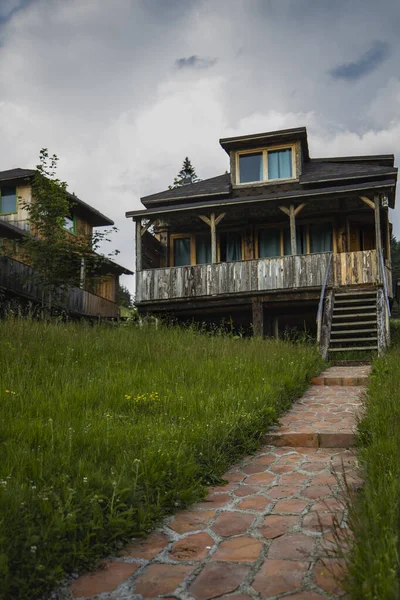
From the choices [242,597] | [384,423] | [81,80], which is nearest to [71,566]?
[242,597]

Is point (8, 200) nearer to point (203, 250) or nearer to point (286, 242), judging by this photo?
point (203, 250)

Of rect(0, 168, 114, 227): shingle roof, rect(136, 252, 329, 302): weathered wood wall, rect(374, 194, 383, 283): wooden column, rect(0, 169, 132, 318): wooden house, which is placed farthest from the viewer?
rect(0, 168, 114, 227): shingle roof

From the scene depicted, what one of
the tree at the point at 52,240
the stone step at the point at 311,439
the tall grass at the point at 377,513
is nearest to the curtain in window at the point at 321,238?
the tree at the point at 52,240

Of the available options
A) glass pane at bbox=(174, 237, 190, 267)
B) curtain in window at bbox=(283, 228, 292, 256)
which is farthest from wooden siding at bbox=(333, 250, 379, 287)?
glass pane at bbox=(174, 237, 190, 267)

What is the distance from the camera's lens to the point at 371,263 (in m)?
14.5

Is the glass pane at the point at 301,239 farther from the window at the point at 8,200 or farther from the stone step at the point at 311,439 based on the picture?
the window at the point at 8,200

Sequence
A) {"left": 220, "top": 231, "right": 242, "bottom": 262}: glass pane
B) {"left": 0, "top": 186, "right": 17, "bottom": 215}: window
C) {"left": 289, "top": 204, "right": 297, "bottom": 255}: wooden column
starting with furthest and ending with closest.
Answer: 1. {"left": 0, "top": 186, "right": 17, "bottom": 215}: window
2. {"left": 220, "top": 231, "right": 242, "bottom": 262}: glass pane
3. {"left": 289, "top": 204, "right": 297, "bottom": 255}: wooden column

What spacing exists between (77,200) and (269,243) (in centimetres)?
1059

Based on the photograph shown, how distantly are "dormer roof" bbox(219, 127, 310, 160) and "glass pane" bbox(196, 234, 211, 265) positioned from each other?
3.23 meters

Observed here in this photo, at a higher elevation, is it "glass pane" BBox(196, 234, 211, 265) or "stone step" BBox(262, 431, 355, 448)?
"glass pane" BBox(196, 234, 211, 265)

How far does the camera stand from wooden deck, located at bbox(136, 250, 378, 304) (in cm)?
1471

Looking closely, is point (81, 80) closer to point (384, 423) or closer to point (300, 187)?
point (384, 423)

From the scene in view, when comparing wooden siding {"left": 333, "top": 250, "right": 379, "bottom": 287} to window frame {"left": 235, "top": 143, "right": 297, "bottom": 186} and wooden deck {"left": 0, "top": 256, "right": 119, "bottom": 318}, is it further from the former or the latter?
wooden deck {"left": 0, "top": 256, "right": 119, "bottom": 318}

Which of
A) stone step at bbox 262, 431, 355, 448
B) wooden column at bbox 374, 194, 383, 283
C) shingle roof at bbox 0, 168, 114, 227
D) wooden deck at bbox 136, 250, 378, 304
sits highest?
shingle roof at bbox 0, 168, 114, 227
